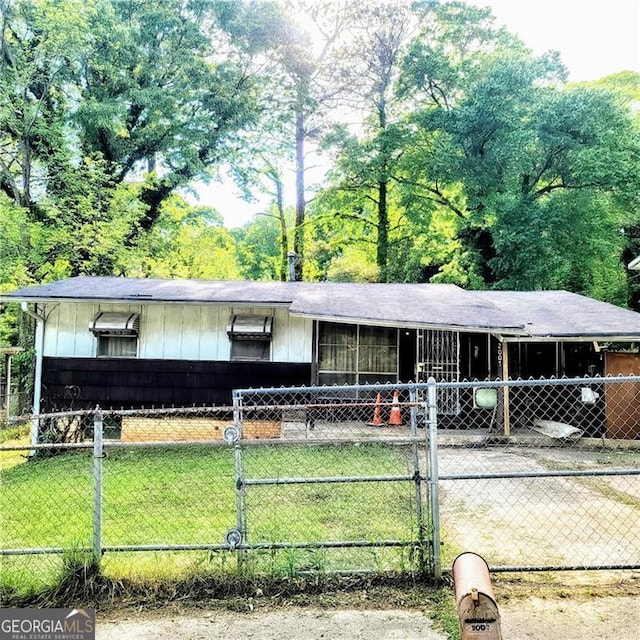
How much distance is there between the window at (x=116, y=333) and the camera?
10.7 metres

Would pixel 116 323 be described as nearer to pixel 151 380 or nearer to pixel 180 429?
pixel 151 380

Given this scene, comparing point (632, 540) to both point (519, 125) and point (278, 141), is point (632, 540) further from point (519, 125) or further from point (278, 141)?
point (278, 141)

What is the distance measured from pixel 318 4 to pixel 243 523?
2770 centimetres

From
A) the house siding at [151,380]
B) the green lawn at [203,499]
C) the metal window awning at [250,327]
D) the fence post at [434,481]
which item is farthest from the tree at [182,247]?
the fence post at [434,481]

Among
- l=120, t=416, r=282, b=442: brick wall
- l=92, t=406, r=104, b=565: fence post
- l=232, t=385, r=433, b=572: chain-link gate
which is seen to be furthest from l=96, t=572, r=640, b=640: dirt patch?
l=120, t=416, r=282, b=442: brick wall

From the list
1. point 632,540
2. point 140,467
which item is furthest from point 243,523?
point 140,467

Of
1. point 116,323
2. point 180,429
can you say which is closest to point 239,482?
point 180,429

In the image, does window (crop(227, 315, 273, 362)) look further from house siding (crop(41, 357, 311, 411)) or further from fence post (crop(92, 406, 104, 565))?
fence post (crop(92, 406, 104, 565))

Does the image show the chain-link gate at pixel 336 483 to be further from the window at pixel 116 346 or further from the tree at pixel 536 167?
the tree at pixel 536 167

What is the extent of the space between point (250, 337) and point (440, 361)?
402 cm

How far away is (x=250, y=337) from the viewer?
10.7 m

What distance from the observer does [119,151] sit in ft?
68.4

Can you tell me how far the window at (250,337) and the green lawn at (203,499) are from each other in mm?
2199

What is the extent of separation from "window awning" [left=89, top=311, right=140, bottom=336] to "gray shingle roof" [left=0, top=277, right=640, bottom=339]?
1.60ft
